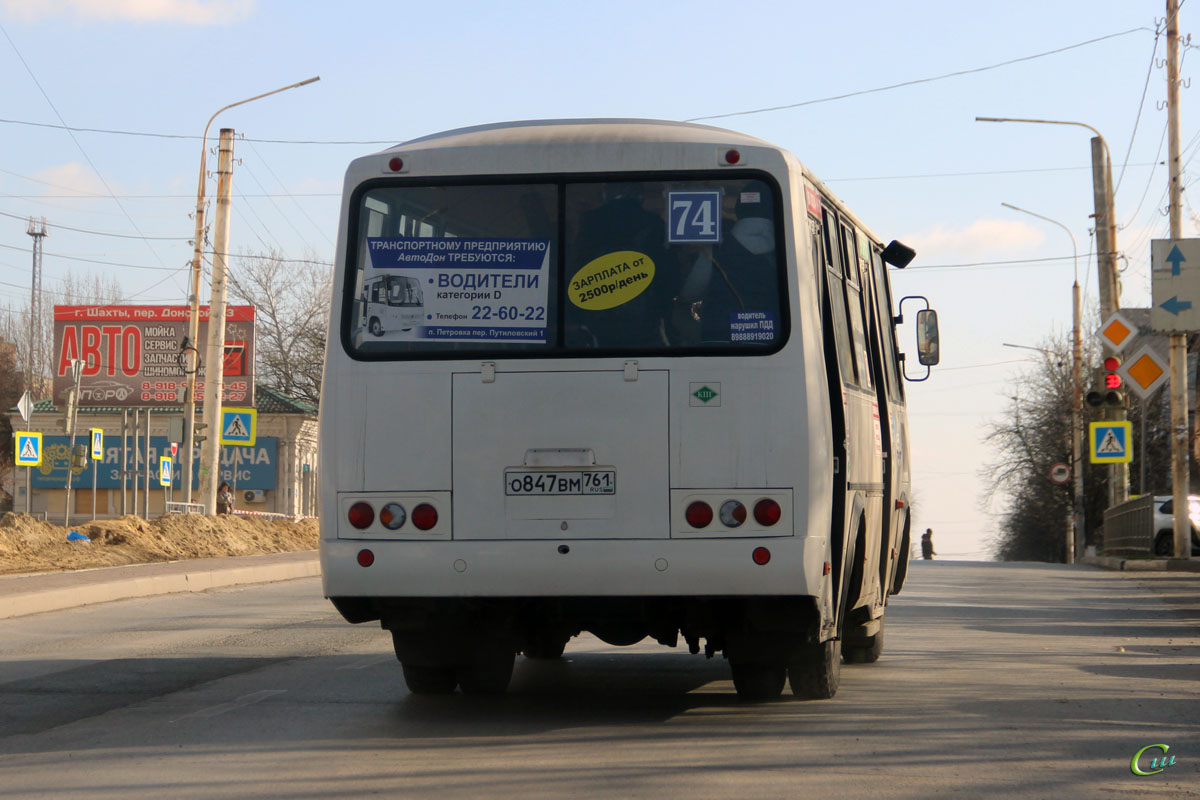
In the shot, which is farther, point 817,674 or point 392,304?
point 817,674

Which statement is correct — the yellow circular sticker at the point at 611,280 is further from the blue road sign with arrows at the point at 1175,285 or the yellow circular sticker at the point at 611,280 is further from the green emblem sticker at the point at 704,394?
the blue road sign with arrows at the point at 1175,285

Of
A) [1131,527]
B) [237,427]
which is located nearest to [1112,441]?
[1131,527]

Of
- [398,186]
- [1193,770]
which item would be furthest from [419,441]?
[1193,770]

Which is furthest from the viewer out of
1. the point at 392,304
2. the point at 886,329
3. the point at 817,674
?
the point at 886,329

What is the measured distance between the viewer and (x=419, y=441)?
8156 millimetres

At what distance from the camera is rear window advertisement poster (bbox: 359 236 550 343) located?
823 cm

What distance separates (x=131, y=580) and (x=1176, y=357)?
18.2 meters

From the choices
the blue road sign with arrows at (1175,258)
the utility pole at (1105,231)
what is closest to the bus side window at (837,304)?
the blue road sign with arrows at (1175,258)

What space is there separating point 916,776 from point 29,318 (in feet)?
327

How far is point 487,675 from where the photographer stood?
31.4 ft

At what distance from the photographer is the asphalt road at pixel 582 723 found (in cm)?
674

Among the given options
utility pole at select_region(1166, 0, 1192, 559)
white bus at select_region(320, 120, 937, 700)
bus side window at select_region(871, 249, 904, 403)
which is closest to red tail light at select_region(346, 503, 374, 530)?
white bus at select_region(320, 120, 937, 700)

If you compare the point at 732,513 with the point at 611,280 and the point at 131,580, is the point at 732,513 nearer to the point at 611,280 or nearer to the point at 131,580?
the point at 611,280

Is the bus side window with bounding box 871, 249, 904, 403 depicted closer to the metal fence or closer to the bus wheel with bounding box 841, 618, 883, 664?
the bus wheel with bounding box 841, 618, 883, 664
